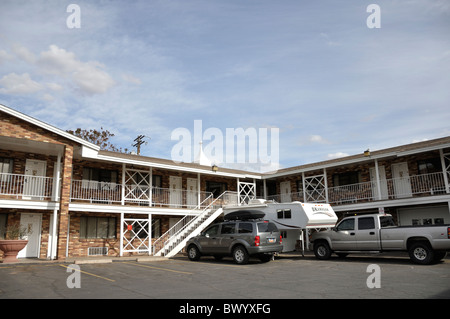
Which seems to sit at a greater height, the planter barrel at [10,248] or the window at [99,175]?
the window at [99,175]

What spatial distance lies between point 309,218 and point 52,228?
38.2 ft

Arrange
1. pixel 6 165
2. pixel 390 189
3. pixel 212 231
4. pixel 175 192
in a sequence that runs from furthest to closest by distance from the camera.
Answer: pixel 175 192 → pixel 390 189 → pixel 6 165 → pixel 212 231

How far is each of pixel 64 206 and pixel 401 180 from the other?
16.7 m

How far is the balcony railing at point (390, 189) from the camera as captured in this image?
18.1 m

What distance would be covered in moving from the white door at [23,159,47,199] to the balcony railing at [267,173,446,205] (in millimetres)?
15479

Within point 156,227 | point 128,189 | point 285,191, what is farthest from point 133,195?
point 285,191

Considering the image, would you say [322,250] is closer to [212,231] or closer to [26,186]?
[212,231]

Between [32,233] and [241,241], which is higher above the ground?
[32,233]

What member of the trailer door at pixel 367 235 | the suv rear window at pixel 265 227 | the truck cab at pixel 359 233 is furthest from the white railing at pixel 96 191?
the trailer door at pixel 367 235

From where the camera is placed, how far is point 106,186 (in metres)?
19.1

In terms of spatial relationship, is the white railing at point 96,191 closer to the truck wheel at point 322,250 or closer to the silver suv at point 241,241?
the silver suv at point 241,241

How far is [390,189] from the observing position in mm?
19484

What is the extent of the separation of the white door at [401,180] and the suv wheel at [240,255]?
30.9 feet
